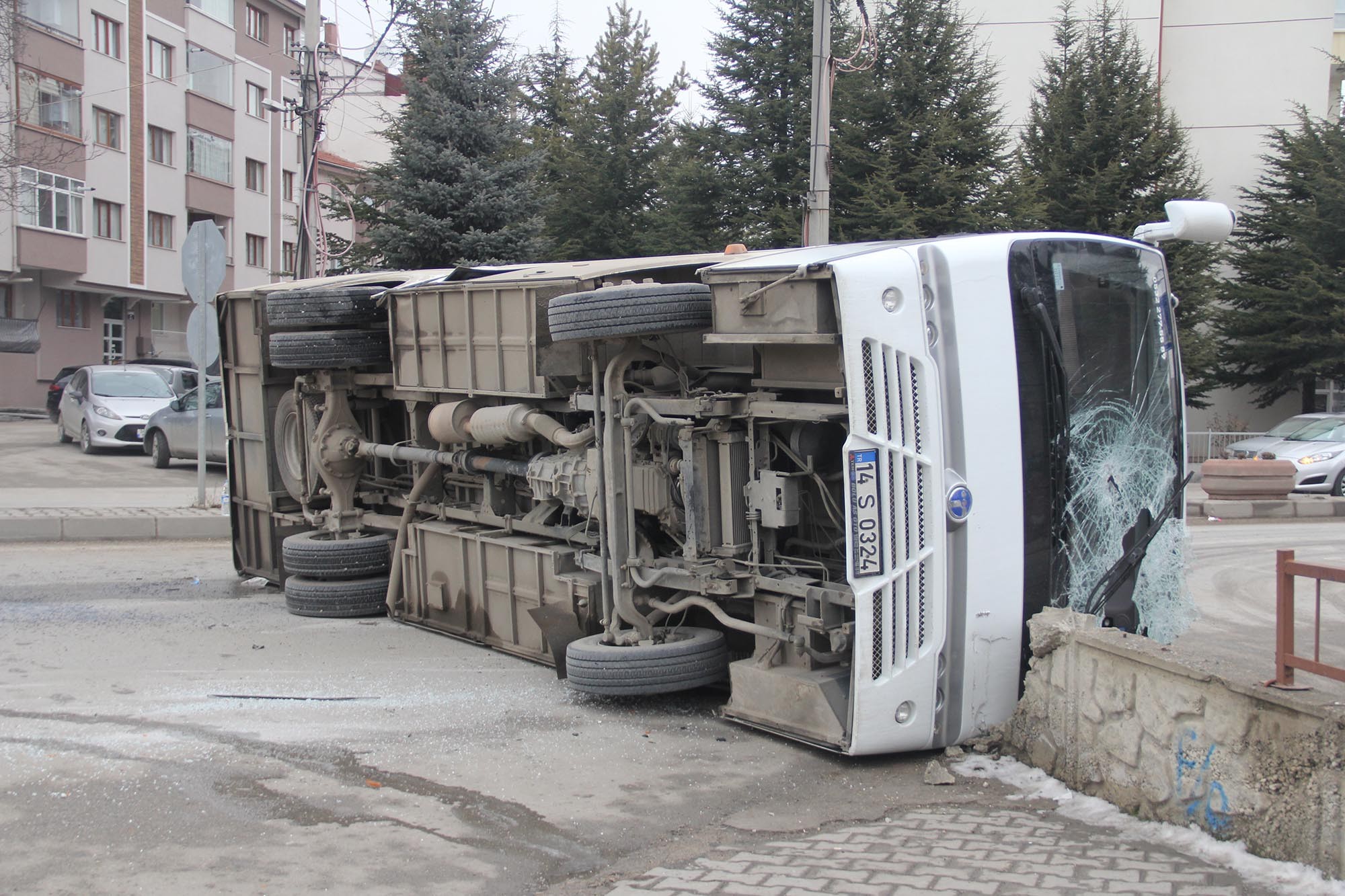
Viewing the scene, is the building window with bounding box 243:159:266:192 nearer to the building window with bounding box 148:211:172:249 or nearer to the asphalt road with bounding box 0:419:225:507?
the building window with bounding box 148:211:172:249

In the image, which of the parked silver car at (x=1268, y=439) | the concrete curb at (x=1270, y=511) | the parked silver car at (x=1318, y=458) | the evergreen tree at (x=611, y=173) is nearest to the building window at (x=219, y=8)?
the evergreen tree at (x=611, y=173)

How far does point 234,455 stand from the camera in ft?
33.0

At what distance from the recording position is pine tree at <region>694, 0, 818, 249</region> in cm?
2173

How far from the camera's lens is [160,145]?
137 ft

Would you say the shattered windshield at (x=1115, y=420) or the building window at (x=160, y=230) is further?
the building window at (x=160, y=230)

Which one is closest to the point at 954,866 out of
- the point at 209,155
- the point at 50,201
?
the point at 50,201

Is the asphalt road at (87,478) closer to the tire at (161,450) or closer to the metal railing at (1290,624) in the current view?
the tire at (161,450)

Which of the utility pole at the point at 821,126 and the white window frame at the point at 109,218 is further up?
the white window frame at the point at 109,218

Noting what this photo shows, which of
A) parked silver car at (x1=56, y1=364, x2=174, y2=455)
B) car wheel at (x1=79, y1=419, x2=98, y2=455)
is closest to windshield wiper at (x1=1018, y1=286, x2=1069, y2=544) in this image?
parked silver car at (x1=56, y1=364, x2=174, y2=455)

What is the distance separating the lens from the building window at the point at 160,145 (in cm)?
4116

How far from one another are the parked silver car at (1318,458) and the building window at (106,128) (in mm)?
34977

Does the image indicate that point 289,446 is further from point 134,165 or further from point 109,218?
point 134,165

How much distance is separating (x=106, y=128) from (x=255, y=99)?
9054 millimetres

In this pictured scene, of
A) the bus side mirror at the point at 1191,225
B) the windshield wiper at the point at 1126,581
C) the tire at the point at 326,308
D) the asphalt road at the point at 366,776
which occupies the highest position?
the bus side mirror at the point at 1191,225
